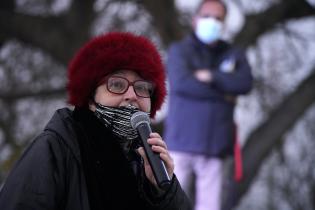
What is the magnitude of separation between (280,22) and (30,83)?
4117 mm

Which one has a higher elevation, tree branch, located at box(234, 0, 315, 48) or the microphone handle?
the microphone handle

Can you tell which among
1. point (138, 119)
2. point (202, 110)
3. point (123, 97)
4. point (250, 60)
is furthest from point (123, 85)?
point (250, 60)

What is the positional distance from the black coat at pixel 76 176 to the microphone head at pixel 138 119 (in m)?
0.13

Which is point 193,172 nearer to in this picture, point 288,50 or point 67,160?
point 67,160

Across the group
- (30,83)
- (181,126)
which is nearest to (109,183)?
(181,126)

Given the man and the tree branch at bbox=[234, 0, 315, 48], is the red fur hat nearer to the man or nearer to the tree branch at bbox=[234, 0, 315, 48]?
the man

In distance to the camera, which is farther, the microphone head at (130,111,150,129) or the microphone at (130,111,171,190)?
the microphone head at (130,111,150,129)

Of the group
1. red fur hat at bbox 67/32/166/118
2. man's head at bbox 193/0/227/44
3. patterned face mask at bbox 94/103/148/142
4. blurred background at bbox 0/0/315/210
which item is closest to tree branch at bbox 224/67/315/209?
blurred background at bbox 0/0/315/210

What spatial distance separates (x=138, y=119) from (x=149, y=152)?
178 millimetres

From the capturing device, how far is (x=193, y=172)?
16.5 ft

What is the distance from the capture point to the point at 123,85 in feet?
8.76

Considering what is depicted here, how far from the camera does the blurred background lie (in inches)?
388

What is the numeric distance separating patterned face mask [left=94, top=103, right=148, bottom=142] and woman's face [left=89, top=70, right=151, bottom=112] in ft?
0.08

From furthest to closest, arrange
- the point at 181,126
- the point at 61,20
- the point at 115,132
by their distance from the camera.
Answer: the point at 61,20, the point at 181,126, the point at 115,132
